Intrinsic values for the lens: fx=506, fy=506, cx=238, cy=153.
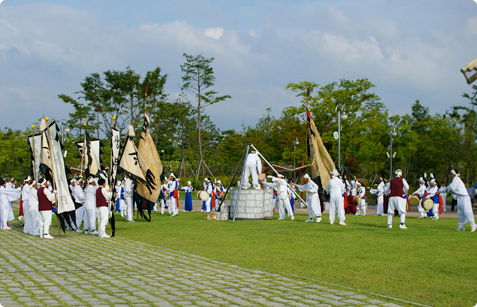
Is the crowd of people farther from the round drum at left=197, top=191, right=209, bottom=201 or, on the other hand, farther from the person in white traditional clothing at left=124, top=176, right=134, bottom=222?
the round drum at left=197, top=191, right=209, bottom=201

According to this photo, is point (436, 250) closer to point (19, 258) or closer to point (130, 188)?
point (19, 258)

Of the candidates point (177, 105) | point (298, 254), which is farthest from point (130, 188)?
point (177, 105)

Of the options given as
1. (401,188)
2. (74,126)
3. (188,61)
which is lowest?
(401,188)

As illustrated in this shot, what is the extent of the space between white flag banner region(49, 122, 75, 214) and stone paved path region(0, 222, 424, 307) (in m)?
3.75

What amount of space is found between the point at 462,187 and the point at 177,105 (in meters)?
42.3

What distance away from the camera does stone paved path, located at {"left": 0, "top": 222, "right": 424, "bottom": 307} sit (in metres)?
6.87

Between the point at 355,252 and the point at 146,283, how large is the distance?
5.27 meters

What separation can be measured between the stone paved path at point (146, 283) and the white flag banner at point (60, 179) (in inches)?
148

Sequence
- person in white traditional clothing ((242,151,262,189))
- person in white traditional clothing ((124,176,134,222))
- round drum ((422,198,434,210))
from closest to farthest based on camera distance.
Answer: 1. round drum ((422,198,434,210))
2. person in white traditional clothing ((242,151,262,189))
3. person in white traditional clothing ((124,176,134,222))

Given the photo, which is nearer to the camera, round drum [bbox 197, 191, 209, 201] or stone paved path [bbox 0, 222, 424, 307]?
stone paved path [bbox 0, 222, 424, 307]

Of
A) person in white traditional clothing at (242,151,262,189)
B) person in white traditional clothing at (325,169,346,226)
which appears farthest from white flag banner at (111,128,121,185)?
person in white traditional clothing at (325,169,346,226)

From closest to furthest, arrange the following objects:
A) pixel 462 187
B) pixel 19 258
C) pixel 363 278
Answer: pixel 363 278 → pixel 19 258 → pixel 462 187

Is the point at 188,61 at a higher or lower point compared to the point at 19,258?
higher

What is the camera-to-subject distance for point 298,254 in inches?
442
